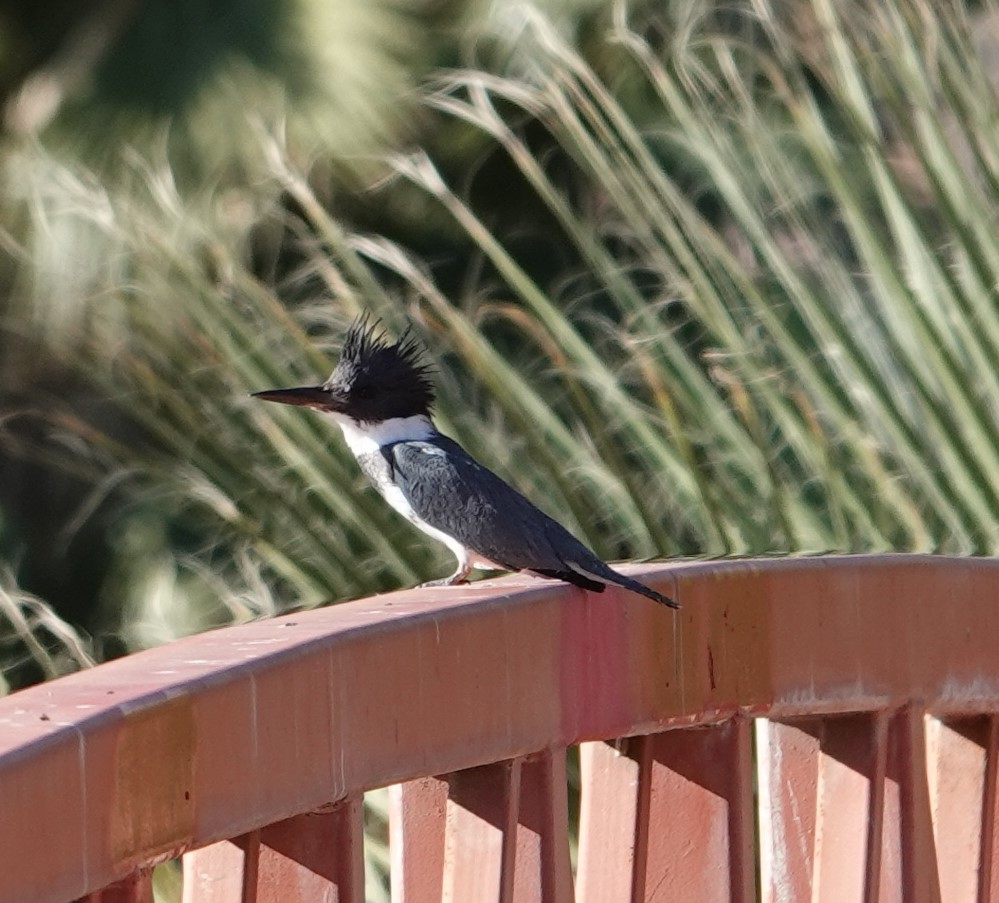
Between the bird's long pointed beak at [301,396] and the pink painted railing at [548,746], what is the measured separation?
0.52 meters

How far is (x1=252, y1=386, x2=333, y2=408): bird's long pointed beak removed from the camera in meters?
2.26

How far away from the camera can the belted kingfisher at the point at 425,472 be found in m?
2.26

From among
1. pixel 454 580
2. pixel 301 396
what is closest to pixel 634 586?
pixel 454 580

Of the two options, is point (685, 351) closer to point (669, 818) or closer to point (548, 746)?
point (669, 818)

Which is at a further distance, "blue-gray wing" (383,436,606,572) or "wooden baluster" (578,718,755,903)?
"blue-gray wing" (383,436,606,572)

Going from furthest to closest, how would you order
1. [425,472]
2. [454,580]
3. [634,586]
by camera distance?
[425,472] → [454,580] → [634,586]

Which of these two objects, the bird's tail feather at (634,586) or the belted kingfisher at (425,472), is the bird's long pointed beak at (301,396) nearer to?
the belted kingfisher at (425,472)

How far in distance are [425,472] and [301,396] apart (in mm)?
241

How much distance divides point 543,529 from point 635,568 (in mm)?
437

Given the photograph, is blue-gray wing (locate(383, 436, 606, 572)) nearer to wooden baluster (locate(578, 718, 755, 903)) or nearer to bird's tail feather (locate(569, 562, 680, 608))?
bird's tail feather (locate(569, 562, 680, 608))

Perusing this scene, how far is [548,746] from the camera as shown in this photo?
1.53 metres

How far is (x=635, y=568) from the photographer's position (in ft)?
6.09

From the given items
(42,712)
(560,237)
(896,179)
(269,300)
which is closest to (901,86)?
(896,179)

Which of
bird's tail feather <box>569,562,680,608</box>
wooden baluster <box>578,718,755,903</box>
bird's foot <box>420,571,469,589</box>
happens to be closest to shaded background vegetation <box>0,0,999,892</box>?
bird's foot <box>420,571,469,589</box>
